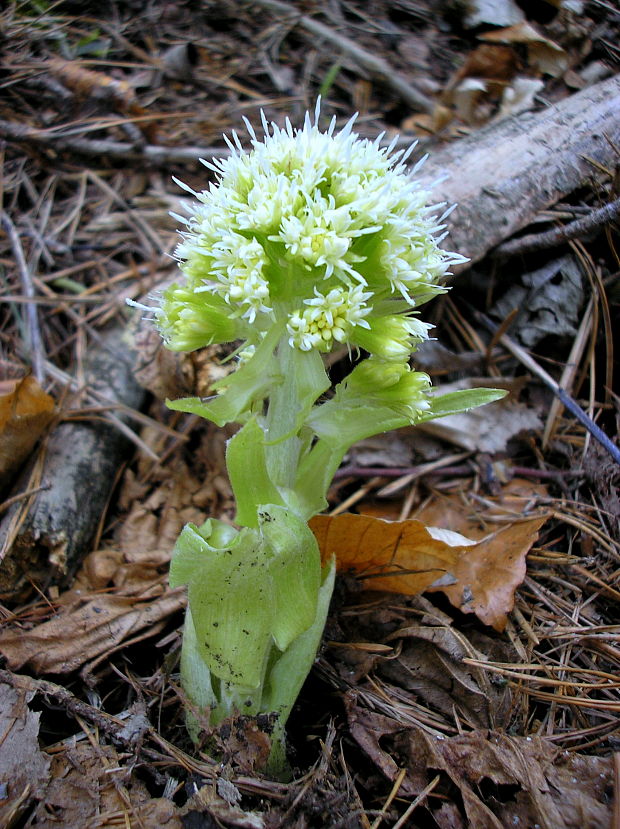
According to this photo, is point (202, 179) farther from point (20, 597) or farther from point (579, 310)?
point (20, 597)

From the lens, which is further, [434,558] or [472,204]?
[472,204]

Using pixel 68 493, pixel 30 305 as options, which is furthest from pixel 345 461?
pixel 30 305

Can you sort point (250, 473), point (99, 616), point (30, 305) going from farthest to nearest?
point (30, 305) → point (99, 616) → point (250, 473)

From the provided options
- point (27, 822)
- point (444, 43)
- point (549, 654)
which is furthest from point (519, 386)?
point (444, 43)

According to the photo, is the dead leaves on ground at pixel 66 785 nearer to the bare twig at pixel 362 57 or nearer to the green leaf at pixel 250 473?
the green leaf at pixel 250 473

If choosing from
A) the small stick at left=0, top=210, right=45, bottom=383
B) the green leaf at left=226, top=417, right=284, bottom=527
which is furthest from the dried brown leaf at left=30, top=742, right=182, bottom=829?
the small stick at left=0, top=210, right=45, bottom=383

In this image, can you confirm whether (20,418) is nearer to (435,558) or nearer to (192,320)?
(192,320)
